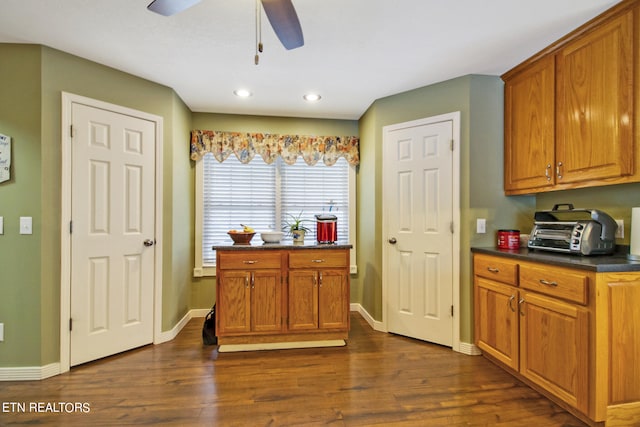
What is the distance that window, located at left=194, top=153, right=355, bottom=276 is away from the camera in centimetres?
350

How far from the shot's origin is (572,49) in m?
2.00

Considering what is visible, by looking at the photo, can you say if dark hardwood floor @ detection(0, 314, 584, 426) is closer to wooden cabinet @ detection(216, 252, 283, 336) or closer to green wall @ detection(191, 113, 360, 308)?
wooden cabinet @ detection(216, 252, 283, 336)

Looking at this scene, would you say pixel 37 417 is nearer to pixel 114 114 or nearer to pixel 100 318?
pixel 100 318

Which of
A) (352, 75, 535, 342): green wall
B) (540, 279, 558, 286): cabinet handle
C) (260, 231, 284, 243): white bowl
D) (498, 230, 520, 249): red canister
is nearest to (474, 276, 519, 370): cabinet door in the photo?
(352, 75, 535, 342): green wall

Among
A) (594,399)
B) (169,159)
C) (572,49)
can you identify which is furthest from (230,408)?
(572,49)

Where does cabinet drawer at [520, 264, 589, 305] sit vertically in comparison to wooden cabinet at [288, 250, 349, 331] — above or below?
above

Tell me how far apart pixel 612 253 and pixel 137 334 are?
3744 millimetres

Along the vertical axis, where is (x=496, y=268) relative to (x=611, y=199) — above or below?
below

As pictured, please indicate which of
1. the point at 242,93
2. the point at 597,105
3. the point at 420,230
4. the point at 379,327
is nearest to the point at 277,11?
the point at 242,93

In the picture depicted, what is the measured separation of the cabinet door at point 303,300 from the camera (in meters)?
2.66

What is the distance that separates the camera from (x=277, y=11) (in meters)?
1.37

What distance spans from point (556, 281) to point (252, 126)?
323 centimetres

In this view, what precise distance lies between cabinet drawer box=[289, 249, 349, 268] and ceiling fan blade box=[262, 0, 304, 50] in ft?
5.50

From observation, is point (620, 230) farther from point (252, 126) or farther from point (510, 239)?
point (252, 126)
